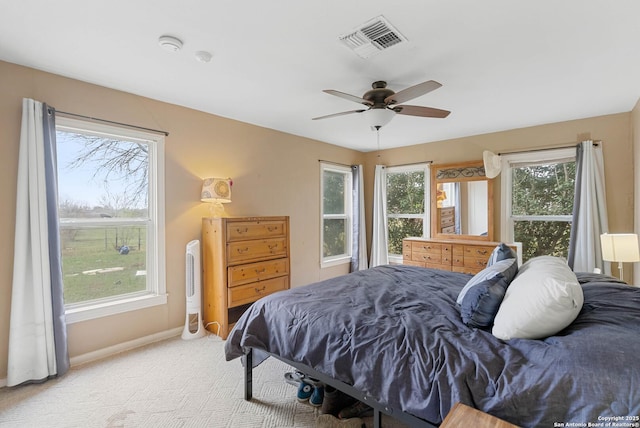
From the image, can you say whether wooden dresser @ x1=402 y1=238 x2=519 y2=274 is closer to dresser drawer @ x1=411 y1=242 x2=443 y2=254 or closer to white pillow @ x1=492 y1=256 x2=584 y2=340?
dresser drawer @ x1=411 y1=242 x2=443 y2=254

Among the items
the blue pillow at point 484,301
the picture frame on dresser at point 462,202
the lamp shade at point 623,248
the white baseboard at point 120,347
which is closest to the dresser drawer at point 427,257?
the picture frame on dresser at point 462,202

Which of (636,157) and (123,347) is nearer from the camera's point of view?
(123,347)

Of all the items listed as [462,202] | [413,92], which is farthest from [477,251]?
[413,92]

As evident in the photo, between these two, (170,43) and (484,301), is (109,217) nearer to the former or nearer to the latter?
(170,43)

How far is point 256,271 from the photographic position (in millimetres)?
3457

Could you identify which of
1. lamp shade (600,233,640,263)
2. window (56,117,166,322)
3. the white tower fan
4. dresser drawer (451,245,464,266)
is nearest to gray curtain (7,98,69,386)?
window (56,117,166,322)

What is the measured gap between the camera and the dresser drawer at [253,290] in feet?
10.6

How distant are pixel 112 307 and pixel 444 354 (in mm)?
2885


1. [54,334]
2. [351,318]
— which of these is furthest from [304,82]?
[54,334]

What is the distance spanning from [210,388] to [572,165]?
15.2 feet

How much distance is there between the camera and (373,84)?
8.59ft

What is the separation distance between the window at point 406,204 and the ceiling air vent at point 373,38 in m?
3.18

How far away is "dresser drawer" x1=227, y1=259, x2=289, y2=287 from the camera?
127 inches

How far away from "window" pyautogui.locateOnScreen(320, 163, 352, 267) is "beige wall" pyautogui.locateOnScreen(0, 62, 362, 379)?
0.20m
